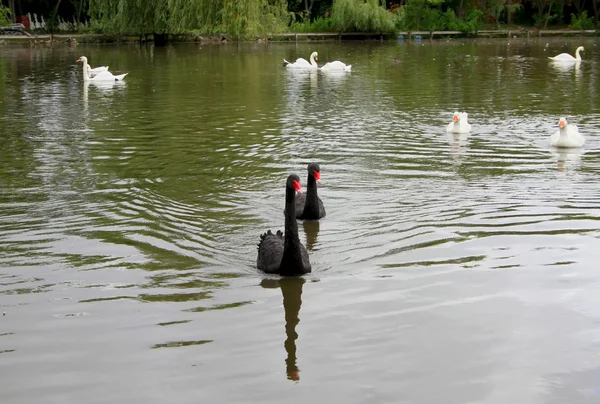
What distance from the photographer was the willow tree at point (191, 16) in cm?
2838

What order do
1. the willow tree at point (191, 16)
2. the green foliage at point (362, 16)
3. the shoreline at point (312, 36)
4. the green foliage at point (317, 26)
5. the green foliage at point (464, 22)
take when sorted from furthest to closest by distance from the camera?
1. the green foliage at point (464, 22)
2. the green foliage at point (317, 26)
3. the green foliage at point (362, 16)
4. the shoreline at point (312, 36)
5. the willow tree at point (191, 16)

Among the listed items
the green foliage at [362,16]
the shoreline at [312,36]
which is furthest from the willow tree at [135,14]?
the green foliage at [362,16]

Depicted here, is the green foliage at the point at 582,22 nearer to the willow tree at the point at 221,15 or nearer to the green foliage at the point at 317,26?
the green foliage at the point at 317,26

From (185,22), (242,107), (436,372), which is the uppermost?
(185,22)

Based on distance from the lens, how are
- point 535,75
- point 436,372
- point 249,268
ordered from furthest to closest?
point 535,75, point 249,268, point 436,372

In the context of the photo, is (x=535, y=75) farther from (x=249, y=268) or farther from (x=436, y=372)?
(x=436, y=372)

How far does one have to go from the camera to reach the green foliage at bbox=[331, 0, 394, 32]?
45656 millimetres

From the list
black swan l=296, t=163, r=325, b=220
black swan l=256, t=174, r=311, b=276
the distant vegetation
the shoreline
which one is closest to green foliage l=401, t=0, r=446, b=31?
the distant vegetation

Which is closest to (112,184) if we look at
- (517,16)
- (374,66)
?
(374,66)

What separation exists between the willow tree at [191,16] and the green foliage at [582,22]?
17.8 metres

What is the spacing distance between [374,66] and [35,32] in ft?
85.4

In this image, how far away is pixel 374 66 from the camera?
29.1m

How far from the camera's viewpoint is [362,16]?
45.8 m

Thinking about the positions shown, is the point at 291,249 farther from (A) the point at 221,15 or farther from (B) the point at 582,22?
(B) the point at 582,22
